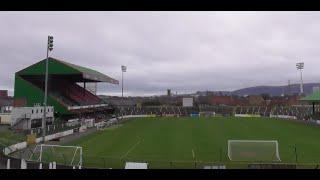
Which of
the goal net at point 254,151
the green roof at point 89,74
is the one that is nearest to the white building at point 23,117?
the green roof at point 89,74

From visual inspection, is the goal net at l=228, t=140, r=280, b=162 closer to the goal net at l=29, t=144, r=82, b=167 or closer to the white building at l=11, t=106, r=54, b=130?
the goal net at l=29, t=144, r=82, b=167

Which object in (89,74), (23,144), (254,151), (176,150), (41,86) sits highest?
(89,74)

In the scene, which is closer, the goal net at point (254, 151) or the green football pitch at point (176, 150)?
the green football pitch at point (176, 150)

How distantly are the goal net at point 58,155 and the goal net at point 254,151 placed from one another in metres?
9.35

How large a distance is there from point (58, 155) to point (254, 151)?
1230 centimetres

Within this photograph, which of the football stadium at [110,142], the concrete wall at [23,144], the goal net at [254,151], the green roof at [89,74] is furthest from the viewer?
the green roof at [89,74]

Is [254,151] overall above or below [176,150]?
above

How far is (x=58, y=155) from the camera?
27391 mm

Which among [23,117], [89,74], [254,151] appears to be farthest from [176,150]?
[89,74]

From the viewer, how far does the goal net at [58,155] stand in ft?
80.7

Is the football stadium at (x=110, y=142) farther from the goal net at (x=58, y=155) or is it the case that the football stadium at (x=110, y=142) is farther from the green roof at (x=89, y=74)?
the green roof at (x=89, y=74)

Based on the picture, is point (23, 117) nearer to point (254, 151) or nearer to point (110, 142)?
point (110, 142)

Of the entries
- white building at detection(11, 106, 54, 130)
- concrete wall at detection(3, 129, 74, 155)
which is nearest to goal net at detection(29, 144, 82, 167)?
concrete wall at detection(3, 129, 74, 155)
